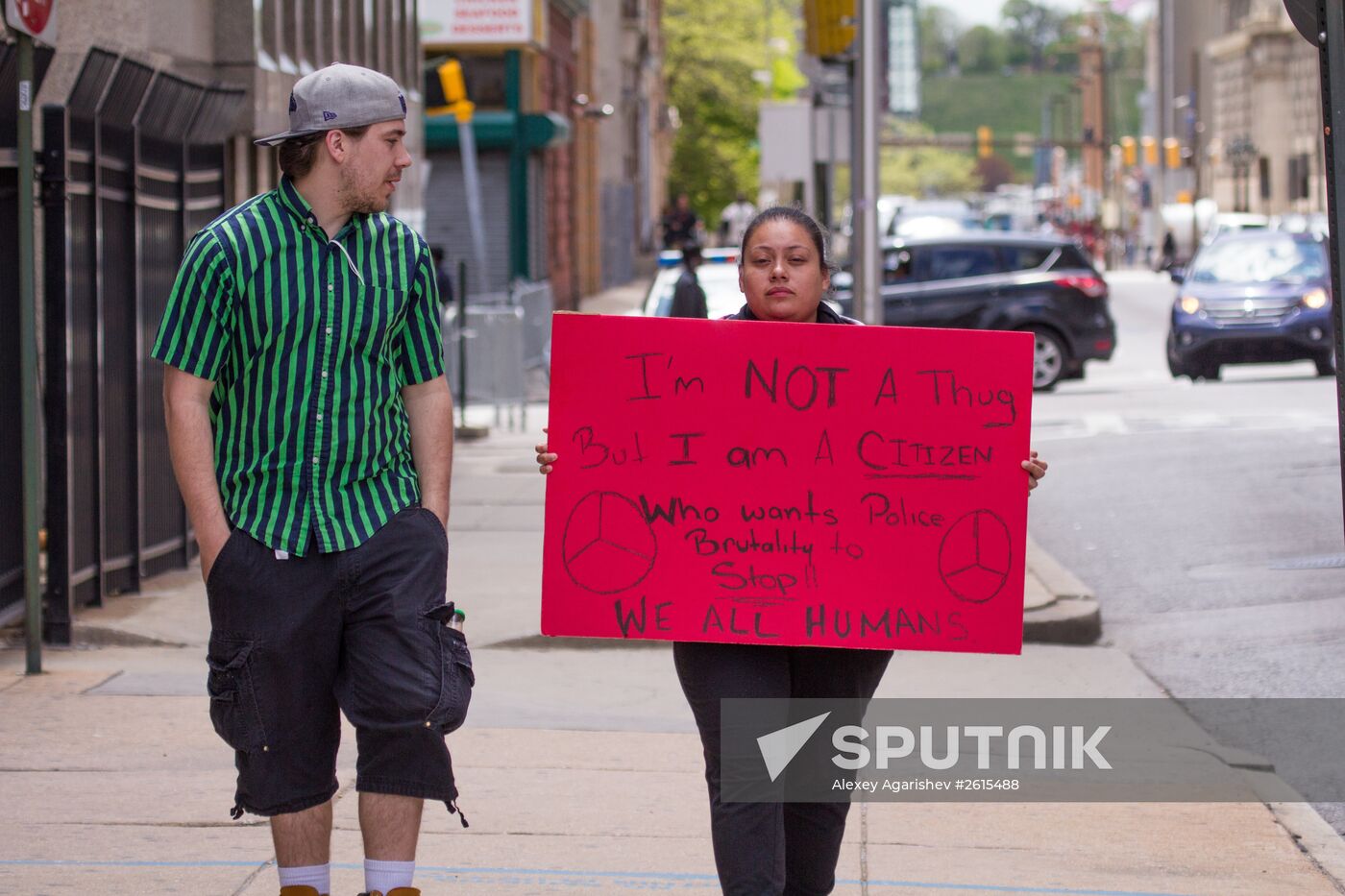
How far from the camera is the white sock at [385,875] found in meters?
4.20

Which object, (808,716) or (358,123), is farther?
(808,716)

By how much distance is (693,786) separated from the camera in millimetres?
6352

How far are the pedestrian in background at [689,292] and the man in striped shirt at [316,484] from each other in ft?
32.5

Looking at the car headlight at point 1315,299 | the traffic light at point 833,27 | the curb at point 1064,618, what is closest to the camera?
the curb at point 1064,618

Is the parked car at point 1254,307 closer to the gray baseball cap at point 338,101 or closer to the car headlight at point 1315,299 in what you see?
the car headlight at point 1315,299

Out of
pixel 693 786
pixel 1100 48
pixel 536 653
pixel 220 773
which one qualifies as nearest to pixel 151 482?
pixel 536 653

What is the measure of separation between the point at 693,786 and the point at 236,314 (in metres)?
2.80

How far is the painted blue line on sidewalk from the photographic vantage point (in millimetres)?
5293

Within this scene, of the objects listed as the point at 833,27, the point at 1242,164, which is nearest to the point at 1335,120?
the point at 833,27

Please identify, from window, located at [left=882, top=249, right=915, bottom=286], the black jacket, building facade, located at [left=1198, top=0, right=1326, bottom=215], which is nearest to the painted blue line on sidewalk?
the black jacket

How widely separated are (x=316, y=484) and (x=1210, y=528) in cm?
936

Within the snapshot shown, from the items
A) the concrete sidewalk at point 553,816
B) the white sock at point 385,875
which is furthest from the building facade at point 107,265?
the white sock at point 385,875

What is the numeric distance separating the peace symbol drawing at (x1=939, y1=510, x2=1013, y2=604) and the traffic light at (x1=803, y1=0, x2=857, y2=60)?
29.3 ft

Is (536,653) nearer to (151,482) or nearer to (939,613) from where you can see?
(151,482)
